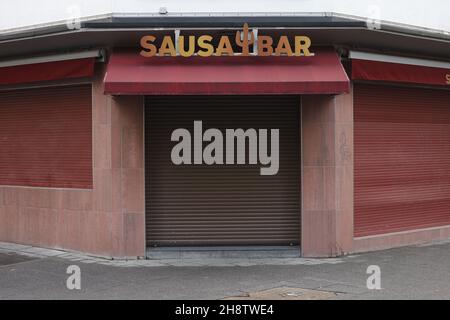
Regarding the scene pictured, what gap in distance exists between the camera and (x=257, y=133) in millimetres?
11828

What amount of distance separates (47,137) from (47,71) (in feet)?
4.42

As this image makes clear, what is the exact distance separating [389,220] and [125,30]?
20.4 feet

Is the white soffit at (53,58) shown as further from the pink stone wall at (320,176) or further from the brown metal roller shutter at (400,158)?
the brown metal roller shutter at (400,158)

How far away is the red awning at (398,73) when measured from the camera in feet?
38.6

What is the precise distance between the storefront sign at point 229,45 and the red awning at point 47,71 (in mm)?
1523

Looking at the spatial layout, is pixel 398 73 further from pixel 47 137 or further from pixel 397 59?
pixel 47 137

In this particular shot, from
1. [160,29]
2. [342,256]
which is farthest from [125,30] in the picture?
[342,256]

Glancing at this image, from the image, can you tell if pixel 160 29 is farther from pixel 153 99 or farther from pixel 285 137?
pixel 285 137

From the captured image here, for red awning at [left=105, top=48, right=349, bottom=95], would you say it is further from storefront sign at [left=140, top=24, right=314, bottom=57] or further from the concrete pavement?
the concrete pavement

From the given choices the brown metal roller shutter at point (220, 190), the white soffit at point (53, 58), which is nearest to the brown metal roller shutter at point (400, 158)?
the brown metal roller shutter at point (220, 190)

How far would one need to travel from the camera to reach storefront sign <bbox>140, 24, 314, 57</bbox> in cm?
1053

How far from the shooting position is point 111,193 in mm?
11516

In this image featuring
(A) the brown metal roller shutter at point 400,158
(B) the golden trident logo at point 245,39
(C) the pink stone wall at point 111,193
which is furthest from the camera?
(A) the brown metal roller shutter at point 400,158

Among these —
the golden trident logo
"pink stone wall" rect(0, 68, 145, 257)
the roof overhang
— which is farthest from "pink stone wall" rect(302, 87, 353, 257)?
"pink stone wall" rect(0, 68, 145, 257)
